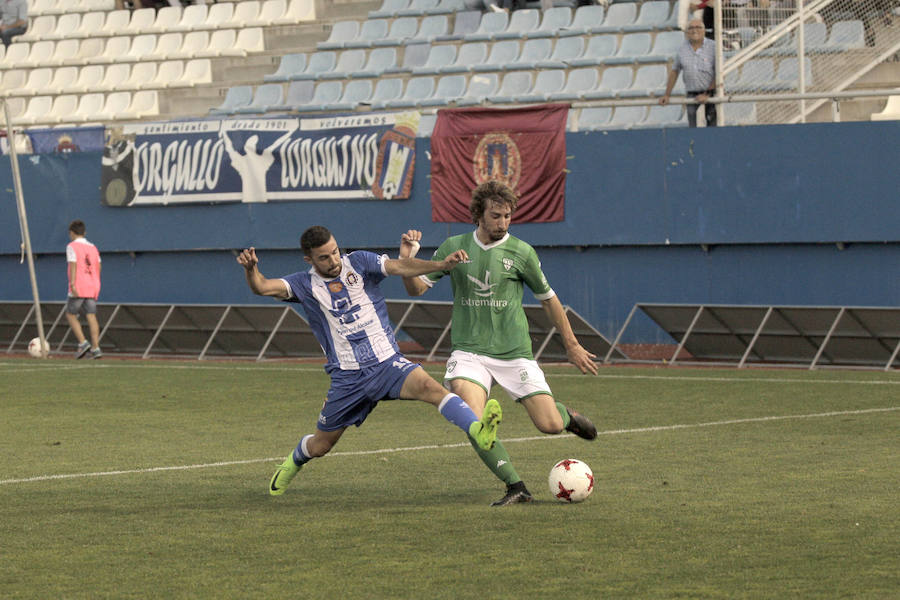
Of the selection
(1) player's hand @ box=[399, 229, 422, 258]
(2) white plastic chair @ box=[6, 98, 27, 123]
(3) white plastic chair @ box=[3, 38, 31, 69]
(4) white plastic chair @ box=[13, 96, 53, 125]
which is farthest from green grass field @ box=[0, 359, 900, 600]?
(3) white plastic chair @ box=[3, 38, 31, 69]

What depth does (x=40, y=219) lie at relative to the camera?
2581 centimetres

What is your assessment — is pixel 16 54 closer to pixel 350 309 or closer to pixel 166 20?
pixel 166 20

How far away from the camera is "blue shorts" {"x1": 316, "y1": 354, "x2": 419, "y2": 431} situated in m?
9.23

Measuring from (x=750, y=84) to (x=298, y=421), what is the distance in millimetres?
9020

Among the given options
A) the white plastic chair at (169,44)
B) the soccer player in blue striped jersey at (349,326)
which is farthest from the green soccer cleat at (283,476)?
the white plastic chair at (169,44)

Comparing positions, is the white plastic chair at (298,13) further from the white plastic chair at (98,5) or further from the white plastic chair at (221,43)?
the white plastic chair at (98,5)

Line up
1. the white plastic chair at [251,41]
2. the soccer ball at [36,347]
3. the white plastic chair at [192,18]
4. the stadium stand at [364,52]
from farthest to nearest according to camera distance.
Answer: the white plastic chair at [192,18] → the white plastic chair at [251,41] → the soccer ball at [36,347] → the stadium stand at [364,52]

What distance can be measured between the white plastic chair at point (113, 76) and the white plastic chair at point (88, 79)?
0.03 metres

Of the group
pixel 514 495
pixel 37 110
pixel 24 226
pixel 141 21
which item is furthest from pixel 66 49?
pixel 514 495

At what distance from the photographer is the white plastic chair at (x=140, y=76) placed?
98.4 ft

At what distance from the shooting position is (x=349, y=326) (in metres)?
9.32

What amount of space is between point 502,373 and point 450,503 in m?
0.99

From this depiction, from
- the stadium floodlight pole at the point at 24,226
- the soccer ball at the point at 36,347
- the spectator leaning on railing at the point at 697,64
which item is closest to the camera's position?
the spectator leaning on railing at the point at 697,64

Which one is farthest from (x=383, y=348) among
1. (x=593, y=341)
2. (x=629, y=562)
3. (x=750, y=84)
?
(x=750, y=84)
